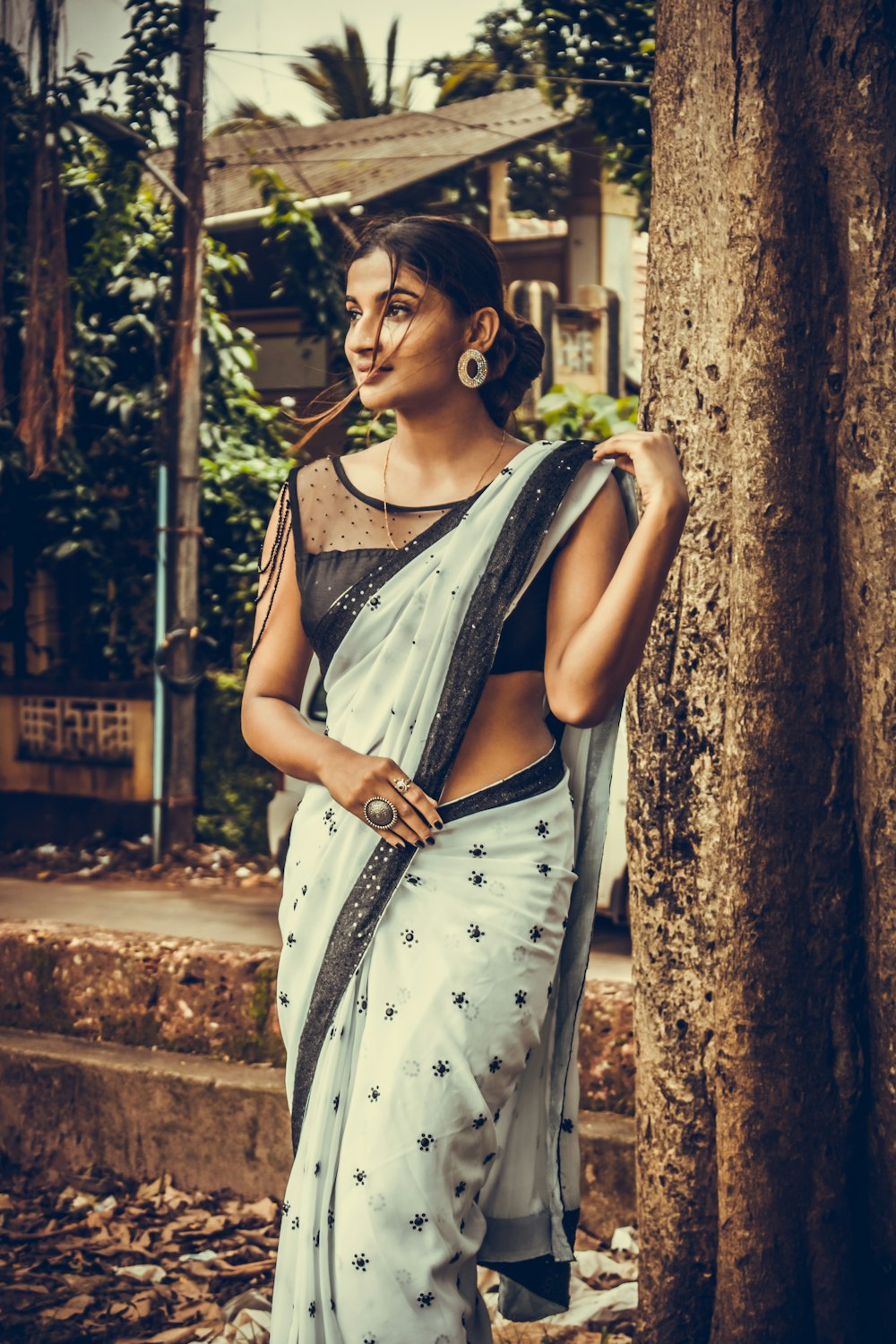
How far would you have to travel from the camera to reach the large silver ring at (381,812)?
2.17 m

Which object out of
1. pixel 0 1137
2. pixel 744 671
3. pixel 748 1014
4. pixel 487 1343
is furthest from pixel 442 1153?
pixel 0 1137

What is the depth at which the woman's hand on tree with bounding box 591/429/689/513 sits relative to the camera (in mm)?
2088

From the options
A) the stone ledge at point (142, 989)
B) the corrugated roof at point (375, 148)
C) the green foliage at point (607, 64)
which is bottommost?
the stone ledge at point (142, 989)

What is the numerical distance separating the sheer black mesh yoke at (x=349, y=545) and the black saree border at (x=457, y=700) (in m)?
0.04

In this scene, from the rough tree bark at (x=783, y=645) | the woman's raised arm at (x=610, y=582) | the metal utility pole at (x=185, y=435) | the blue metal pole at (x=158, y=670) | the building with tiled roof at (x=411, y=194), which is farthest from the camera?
the building with tiled roof at (x=411, y=194)

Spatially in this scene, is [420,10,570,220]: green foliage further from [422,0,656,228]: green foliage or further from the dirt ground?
the dirt ground

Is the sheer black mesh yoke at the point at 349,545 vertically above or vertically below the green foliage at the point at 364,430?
below

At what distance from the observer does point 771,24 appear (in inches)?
101

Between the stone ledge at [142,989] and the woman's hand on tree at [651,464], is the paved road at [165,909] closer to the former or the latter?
the stone ledge at [142,989]

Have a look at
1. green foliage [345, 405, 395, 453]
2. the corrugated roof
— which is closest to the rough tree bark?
green foliage [345, 405, 395, 453]

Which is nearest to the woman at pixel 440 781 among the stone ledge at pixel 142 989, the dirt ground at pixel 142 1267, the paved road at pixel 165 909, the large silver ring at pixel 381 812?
the large silver ring at pixel 381 812

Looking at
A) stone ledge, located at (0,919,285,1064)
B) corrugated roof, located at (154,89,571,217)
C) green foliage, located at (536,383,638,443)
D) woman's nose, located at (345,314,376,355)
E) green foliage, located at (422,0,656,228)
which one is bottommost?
stone ledge, located at (0,919,285,1064)

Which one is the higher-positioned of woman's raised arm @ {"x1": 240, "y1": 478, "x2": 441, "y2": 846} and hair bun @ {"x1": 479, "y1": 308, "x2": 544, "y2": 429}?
hair bun @ {"x1": 479, "y1": 308, "x2": 544, "y2": 429}

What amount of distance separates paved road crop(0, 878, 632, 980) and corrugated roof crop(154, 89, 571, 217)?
231 inches
